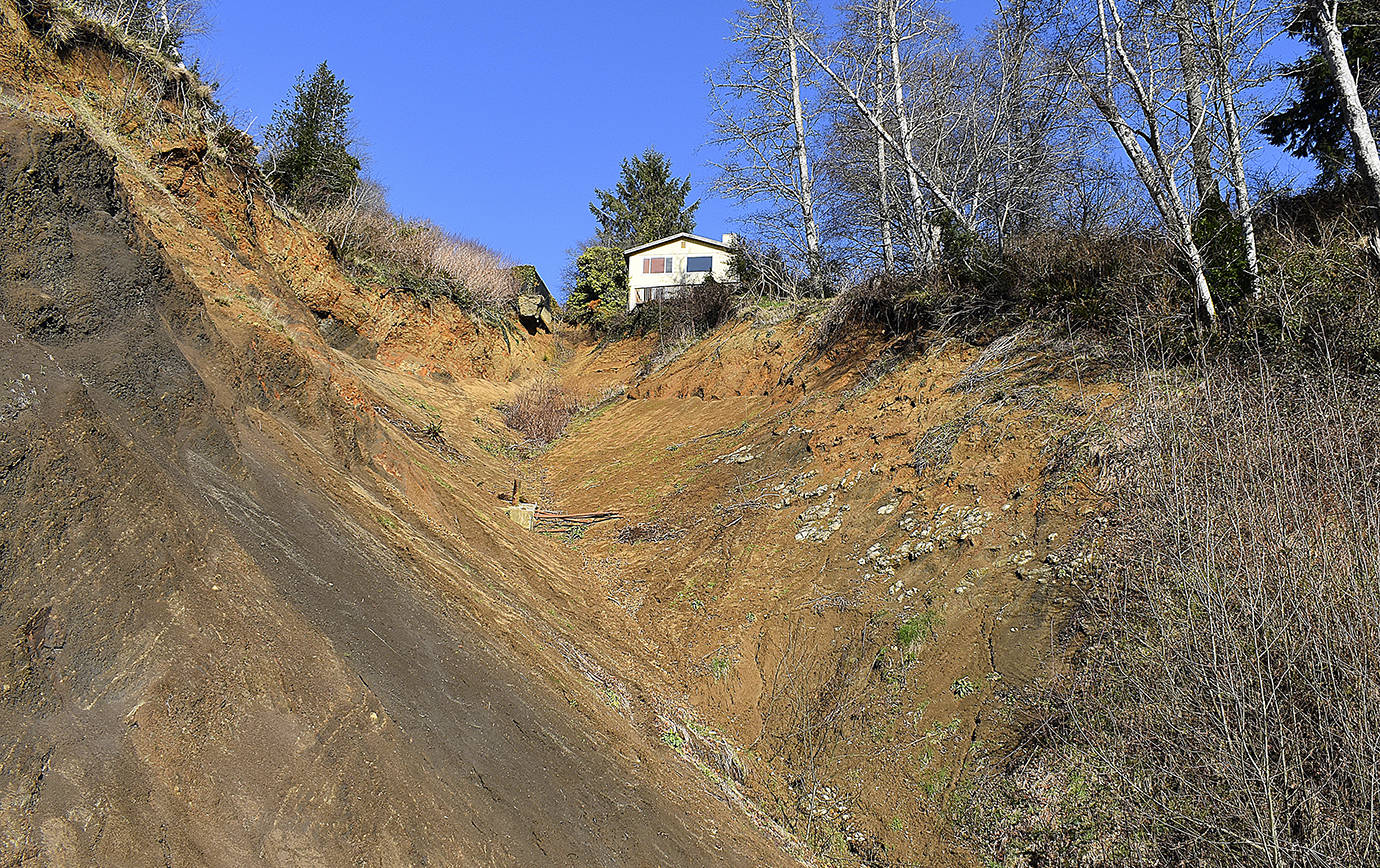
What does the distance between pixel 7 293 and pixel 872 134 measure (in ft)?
54.6

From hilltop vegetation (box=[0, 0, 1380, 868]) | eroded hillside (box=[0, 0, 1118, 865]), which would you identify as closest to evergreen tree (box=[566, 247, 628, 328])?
hilltop vegetation (box=[0, 0, 1380, 868])

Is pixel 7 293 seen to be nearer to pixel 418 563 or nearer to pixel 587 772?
pixel 418 563

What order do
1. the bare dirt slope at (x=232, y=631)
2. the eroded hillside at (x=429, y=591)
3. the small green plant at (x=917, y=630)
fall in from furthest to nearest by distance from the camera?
the small green plant at (x=917, y=630) → the eroded hillside at (x=429, y=591) → the bare dirt slope at (x=232, y=631)

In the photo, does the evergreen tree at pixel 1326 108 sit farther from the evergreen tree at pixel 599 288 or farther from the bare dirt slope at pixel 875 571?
the evergreen tree at pixel 599 288

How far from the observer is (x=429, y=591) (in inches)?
243

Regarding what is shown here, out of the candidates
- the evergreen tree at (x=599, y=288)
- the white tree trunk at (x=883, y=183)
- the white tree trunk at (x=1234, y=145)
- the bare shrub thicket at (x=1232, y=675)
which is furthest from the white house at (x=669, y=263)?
the bare shrub thicket at (x=1232, y=675)

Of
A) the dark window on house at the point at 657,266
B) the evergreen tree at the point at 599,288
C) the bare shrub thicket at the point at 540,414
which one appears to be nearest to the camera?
the bare shrub thicket at the point at 540,414

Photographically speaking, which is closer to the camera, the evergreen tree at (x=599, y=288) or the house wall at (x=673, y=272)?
the house wall at (x=673, y=272)

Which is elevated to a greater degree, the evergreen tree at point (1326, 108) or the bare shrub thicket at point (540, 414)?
the evergreen tree at point (1326, 108)

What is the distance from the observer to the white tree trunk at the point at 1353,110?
840 centimetres

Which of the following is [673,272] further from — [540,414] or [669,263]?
[540,414]

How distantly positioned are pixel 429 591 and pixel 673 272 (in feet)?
96.4

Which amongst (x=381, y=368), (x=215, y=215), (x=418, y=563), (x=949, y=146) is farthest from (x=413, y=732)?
(x=381, y=368)

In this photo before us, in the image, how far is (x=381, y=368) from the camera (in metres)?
20.5
